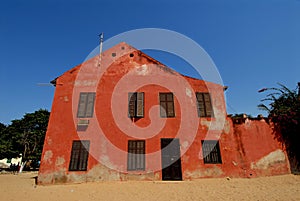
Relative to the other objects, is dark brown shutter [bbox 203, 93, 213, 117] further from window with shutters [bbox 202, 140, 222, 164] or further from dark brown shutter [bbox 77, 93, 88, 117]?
dark brown shutter [bbox 77, 93, 88, 117]

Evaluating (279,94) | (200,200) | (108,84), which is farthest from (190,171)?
(279,94)

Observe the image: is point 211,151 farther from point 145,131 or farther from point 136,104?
point 136,104

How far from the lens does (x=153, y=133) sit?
419 inches

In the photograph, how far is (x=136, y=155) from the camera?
10164 mm

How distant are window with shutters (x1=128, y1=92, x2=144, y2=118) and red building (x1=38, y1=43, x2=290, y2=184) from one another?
0.06 m

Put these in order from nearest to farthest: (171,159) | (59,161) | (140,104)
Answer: (59,161) < (171,159) < (140,104)

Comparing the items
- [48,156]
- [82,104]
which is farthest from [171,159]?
[48,156]

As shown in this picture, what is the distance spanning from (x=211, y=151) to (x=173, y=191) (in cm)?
399

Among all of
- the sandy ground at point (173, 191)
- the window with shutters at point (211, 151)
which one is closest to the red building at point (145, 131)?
the window with shutters at point (211, 151)

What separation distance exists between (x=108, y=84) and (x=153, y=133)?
422 centimetres

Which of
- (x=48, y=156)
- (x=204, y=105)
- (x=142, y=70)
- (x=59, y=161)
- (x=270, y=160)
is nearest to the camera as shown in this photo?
(x=59, y=161)

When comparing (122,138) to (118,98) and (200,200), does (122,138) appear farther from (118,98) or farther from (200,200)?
(200,200)

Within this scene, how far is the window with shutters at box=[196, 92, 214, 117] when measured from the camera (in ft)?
37.5

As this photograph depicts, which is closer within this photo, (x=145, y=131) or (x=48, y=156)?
(x=48, y=156)
